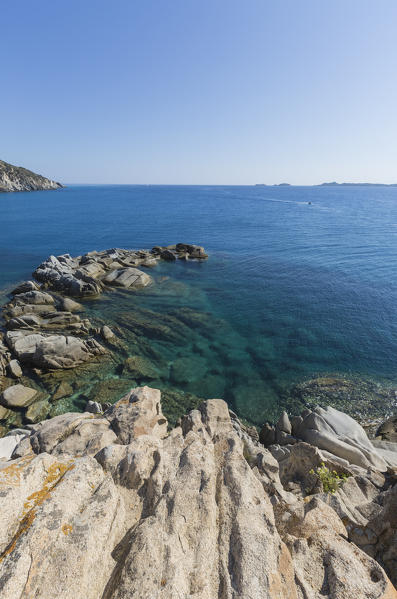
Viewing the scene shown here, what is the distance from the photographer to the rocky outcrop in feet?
20.9

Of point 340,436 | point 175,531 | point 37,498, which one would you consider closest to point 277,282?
point 340,436

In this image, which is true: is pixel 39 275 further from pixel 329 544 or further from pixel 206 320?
pixel 329 544

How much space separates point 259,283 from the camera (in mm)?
49469

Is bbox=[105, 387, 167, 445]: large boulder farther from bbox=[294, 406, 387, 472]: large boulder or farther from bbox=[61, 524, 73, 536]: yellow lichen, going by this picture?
bbox=[294, 406, 387, 472]: large boulder

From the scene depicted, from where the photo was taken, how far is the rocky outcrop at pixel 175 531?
6367mm

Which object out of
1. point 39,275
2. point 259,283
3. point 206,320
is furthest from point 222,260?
point 39,275

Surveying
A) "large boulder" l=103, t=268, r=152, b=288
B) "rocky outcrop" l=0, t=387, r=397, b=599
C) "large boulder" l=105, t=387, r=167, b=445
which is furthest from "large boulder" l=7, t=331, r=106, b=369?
"large boulder" l=103, t=268, r=152, b=288

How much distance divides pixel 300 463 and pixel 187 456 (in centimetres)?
759

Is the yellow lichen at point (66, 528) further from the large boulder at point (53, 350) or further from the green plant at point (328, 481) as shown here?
the large boulder at point (53, 350)

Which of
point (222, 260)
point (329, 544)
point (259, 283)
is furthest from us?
point (222, 260)

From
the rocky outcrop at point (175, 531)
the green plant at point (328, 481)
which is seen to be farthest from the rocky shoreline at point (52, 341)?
the green plant at point (328, 481)

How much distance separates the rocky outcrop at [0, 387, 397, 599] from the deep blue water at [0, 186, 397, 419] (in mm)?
13618

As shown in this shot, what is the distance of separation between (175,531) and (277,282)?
150 ft

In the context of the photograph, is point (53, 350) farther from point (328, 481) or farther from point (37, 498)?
point (328, 481)
